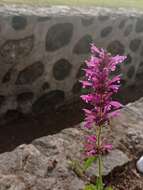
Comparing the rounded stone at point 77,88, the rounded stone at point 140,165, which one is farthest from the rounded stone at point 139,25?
the rounded stone at point 140,165

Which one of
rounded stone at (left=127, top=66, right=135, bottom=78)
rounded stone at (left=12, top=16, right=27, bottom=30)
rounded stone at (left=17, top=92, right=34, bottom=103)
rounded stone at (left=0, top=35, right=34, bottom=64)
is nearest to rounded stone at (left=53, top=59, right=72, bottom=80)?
rounded stone at (left=17, top=92, right=34, bottom=103)

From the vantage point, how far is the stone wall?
4.14 m

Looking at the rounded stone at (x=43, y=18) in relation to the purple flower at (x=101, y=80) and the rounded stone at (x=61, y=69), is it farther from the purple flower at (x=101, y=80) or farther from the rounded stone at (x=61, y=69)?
the purple flower at (x=101, y=80)

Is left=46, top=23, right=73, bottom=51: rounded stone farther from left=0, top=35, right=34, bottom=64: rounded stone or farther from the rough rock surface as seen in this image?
the rough rock surface

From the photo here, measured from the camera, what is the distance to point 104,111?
194cm

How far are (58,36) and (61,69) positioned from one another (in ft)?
1.44

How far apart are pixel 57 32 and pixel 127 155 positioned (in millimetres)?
2227

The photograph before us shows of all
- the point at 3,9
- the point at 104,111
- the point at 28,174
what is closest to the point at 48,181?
the point at 28,174

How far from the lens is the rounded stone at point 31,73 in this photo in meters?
4.43

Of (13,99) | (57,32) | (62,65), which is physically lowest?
(13,99)

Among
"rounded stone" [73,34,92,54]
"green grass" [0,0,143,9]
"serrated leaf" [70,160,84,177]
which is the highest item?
"green grass" [0,0,143,9]

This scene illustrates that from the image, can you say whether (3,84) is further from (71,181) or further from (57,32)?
(71,181)

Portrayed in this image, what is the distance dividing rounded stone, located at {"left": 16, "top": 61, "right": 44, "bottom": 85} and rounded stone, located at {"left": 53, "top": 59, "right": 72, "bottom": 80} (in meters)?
0.21

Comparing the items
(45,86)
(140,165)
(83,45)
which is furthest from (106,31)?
(140,165)
